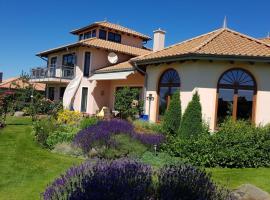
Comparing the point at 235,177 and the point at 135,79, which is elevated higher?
the point at 135,79

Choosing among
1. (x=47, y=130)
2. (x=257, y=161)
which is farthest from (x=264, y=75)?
(x=47, y=130)

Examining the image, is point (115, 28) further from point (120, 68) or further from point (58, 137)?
point (58, 137)

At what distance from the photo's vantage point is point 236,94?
20.1 metres

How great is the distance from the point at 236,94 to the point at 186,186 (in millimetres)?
14777

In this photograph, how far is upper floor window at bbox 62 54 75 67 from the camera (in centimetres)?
3749

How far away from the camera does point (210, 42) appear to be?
70.1ft

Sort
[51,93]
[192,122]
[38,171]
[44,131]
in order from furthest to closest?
[51,93]
[44,131]
[192,122]
[38,171]

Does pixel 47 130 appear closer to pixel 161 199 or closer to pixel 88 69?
pixel 161 199

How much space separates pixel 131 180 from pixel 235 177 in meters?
7.92

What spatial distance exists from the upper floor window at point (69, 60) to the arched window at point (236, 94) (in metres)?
20.5

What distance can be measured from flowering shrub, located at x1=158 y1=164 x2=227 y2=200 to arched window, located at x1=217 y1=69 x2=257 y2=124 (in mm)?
13970

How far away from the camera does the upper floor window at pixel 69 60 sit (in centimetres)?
3749

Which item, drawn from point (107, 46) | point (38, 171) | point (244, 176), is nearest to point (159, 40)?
point (107, 46)

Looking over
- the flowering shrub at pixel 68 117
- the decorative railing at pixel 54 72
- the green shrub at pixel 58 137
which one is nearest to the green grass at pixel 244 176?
the green shrub at pixel 58 137
